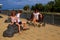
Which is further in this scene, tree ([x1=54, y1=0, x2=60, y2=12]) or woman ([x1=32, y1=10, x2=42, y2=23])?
tree ([x1=54, y1=0, x2=60, y2=12])

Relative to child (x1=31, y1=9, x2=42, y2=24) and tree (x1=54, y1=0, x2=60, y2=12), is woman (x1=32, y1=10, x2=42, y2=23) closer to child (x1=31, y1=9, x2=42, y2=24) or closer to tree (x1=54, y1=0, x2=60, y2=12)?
child (x1=31, y1=9, x2=42, y2=24)

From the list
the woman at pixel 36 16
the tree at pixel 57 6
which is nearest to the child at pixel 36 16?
the woman at pixel 36 16

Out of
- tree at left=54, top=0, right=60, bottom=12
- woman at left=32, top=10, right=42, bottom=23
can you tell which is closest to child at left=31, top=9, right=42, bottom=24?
woman at left=32, top=10, right=42, bottom=23

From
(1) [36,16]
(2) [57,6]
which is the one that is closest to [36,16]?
(1) [36,16]

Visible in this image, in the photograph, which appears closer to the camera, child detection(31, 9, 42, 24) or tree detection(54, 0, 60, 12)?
child detection(31, 9, 42, 24)

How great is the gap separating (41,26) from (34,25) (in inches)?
21.9

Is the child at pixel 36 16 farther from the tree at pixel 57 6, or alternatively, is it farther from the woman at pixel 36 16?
the tree at pixel 57 6

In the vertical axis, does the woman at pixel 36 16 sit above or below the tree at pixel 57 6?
above

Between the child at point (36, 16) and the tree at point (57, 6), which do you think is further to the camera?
the tree at point (57, 6)

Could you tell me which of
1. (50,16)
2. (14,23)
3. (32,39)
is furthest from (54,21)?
(32,39)

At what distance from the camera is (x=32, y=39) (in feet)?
36.9

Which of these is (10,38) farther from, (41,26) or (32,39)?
(41,26)

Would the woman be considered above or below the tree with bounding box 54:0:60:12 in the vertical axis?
above

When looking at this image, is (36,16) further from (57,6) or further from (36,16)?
(57,6)
